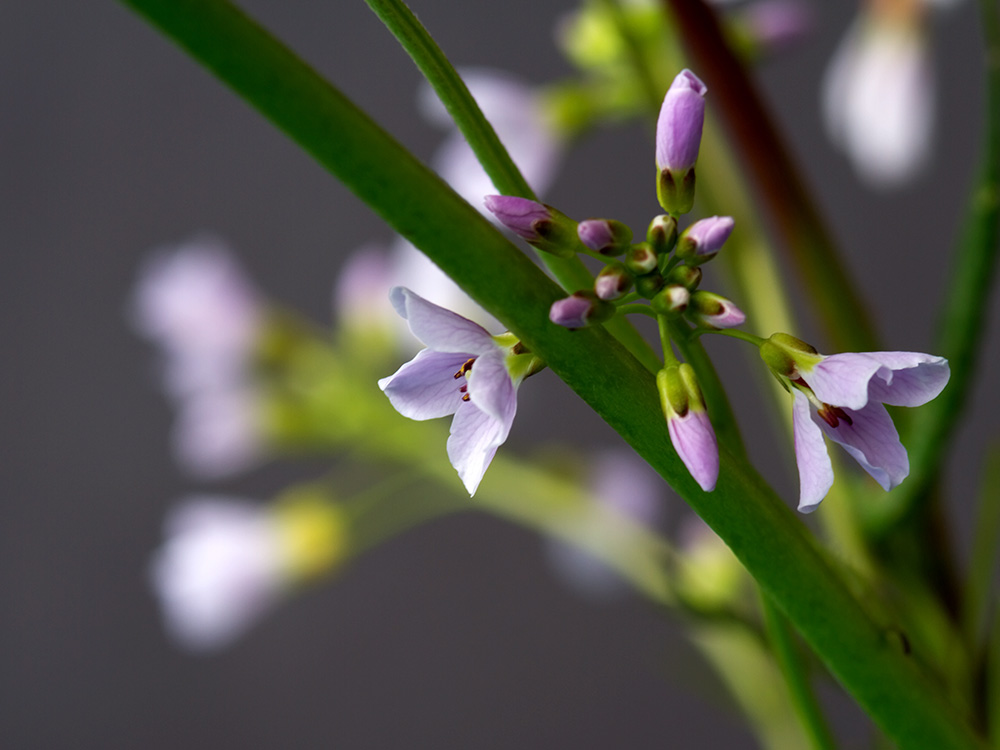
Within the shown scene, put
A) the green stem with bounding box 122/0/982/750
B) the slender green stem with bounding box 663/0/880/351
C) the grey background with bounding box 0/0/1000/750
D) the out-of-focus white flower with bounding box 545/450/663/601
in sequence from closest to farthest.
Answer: the green stem with bounding box 122/0/982/750, the slender green stem with bounding box 663/0/880/351, the out-of-focus white flower with bounding box 545/450/663/601, the grey background with bounding box 0/0/1000/750

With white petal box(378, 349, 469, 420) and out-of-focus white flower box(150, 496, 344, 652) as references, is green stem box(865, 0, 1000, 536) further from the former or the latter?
out-of-focus white flower box(150, 496, 344, 652)

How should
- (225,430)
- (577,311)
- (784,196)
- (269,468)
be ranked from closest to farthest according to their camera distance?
(577,311)
(784,196)
(225,430)
(269,468)

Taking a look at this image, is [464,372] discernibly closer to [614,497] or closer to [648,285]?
[648,285]

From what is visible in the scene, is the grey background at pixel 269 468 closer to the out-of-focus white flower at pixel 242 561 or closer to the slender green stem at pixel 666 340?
the out-of-focus white flower at pixel 242 561

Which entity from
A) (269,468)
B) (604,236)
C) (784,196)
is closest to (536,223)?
(604,236)

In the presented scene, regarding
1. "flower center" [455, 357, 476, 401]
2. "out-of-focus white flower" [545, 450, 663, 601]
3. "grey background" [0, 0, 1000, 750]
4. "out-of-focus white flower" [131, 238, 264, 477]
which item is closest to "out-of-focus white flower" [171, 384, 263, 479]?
"out-of-focus white flower" [131, 238, 264, 477]

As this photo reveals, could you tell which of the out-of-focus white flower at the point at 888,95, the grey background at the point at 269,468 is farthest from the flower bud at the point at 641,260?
the grey background at the point at 269,468
